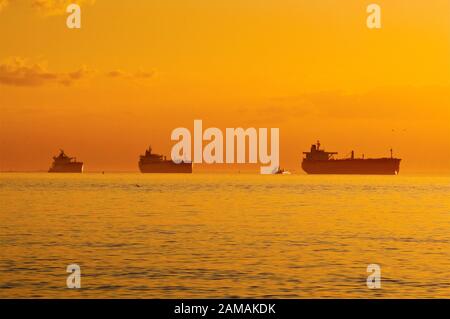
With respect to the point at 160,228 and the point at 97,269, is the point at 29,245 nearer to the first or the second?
the point at 97,269

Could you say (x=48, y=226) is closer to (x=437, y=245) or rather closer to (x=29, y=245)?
(x=29, y=245)

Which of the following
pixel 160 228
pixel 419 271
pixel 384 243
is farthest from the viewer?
pixel 160 228

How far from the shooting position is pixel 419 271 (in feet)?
84.2

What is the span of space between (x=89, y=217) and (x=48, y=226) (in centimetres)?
845

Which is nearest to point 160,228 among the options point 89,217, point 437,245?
point 89,217

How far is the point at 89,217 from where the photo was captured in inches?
2066
